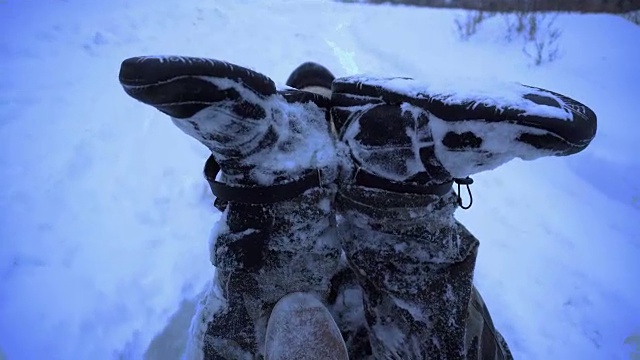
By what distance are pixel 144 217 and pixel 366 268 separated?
1.14 meters

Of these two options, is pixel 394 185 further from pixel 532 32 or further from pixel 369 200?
pixel 532 32

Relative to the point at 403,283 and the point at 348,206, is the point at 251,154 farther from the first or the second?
the point at 403,283

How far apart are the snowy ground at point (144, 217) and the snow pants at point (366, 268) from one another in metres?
0.33

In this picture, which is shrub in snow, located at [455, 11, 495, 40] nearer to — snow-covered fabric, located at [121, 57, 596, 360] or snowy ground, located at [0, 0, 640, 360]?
snowy ground, located at [0, 0, 640, 360]

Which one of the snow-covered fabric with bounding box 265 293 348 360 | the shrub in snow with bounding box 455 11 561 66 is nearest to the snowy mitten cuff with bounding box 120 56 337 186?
the snow-covered fabric with bounding box 265 293 348 360

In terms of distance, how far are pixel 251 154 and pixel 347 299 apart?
502mm

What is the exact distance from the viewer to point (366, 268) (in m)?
0.83

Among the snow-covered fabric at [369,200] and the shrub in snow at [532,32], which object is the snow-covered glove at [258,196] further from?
the shrub in snow at [532,32]

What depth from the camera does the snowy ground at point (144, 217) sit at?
48.3 inches

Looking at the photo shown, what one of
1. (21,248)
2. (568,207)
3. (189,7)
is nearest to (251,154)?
(21,248)

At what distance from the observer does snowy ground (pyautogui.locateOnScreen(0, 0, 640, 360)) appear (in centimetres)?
123

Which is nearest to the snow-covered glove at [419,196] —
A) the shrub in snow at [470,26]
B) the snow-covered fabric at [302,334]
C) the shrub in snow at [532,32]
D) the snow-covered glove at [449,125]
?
the snow-covered glove at [449,125]

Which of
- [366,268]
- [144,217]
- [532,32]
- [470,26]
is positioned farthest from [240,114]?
[470,26]

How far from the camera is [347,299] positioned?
100 centimetres
